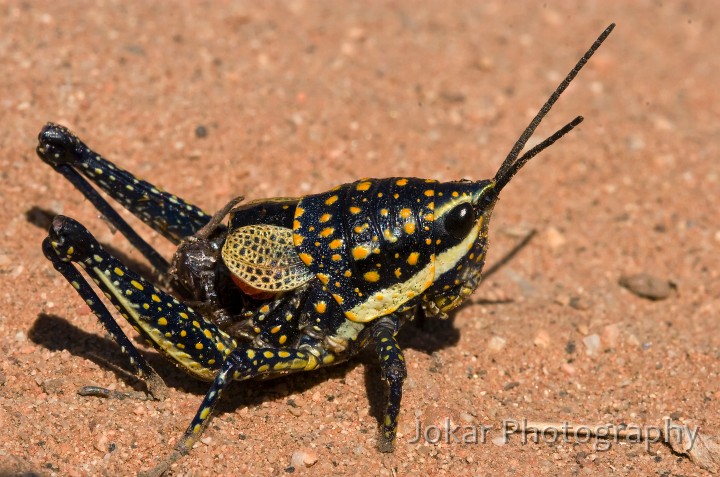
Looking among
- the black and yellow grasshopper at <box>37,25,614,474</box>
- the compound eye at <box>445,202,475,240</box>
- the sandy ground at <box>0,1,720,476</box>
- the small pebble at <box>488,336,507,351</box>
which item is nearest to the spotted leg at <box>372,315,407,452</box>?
the black and yellow grasshopper at <box>37,25,614,474</box>

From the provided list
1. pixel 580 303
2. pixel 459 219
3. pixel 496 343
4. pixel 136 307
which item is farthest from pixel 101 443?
pixel 580 303

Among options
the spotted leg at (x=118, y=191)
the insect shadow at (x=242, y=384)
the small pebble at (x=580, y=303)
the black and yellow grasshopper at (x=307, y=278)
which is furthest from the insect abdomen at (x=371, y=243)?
the small pebble at (x=580, y=303)

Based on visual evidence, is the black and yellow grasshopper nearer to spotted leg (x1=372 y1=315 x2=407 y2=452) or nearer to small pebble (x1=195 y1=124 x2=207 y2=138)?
spotted leg (x1=372 y1=315 x2=407 y2=452)

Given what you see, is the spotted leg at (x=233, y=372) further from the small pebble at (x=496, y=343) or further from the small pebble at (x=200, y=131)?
the small pebble at (x=200, y=131)

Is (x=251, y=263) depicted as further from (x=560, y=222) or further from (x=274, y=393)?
(x=560, y=222)

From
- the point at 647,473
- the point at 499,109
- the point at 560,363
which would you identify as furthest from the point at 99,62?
the point at 647,473
